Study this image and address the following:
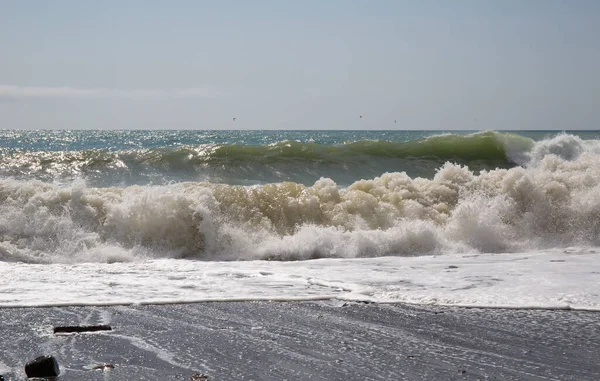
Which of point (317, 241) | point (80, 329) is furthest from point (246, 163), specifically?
point (80, 329)

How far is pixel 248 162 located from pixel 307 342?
618 inches

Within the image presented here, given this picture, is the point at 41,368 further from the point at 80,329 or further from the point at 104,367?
the point at 80,329

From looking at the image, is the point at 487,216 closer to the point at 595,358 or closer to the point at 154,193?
the point at 154,193

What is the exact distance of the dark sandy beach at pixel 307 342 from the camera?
4.49 meters

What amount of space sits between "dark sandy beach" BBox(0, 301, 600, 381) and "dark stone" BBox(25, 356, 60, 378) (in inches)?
2.4

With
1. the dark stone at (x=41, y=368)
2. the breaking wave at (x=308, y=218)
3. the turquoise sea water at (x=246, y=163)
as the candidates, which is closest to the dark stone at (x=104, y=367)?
the dark stone at (x=41, y=368)

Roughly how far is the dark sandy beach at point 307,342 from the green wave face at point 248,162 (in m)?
12.7

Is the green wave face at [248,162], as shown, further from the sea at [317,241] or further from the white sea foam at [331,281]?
the white sea foam at [331,281]

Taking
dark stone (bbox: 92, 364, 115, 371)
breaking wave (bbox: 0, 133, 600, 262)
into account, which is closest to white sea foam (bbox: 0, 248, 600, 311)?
breaking wave (bbox: 0, 133, 600, 262)

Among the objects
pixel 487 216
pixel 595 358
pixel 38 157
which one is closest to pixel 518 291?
pixel 595 358

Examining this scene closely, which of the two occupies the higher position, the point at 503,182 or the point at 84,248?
the point at 503,182

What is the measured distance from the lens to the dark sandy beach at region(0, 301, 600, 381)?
449 cm

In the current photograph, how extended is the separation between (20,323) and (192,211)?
17.7ft

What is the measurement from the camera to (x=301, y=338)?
5.31 m
